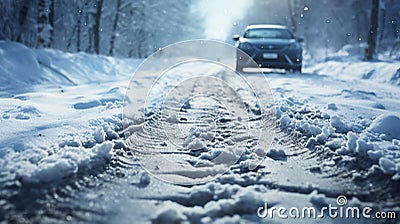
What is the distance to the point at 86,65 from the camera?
526 inches

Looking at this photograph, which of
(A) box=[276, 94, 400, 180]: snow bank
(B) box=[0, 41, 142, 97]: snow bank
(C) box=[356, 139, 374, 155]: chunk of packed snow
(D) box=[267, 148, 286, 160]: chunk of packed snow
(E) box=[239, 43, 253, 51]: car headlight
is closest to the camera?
(A) box=[276, 94, 400, 180]: snow bank

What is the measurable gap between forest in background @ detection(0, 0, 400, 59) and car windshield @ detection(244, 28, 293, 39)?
A: 11.8 ft

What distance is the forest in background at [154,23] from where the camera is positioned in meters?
14.5

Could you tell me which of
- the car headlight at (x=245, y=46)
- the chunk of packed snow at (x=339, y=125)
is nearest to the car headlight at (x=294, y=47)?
the car headlight at (x=245, y=46)

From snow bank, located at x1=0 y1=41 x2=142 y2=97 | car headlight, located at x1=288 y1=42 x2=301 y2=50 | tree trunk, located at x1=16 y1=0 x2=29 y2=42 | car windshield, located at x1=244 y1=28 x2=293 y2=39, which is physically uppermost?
tree trunk, located at x1=16 y1=0 x2=29 y2=42

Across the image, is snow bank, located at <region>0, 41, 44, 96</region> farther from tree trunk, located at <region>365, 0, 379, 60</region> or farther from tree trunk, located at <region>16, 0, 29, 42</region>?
tree trunk, located at <region>365, 0, 379, 60</region>

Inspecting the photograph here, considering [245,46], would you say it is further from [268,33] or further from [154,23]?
[154,23]

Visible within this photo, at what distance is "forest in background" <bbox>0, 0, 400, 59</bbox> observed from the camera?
14.5 metres

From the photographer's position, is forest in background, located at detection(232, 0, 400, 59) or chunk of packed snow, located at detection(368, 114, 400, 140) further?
forest in background, located at detection(232, 0, 400, 59)

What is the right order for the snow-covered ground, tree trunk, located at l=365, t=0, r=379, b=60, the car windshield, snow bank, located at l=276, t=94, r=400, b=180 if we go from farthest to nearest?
1. tree trunk, located at l=365, t=0, r=379, b=60
2. the car windshield
3. snow bank, located at l=276, t=94, r=400, b=180
4. the snow-covered ground

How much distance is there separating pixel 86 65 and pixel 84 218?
12.5m

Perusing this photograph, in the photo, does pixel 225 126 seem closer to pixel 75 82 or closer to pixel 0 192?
pixel 0 192

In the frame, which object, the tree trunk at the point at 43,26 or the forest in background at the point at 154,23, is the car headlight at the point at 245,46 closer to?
the forest in background at the point at 154,23

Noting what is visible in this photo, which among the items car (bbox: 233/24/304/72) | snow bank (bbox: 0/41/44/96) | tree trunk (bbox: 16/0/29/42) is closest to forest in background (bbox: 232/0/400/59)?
car (bbox: 233/24/304/72)
